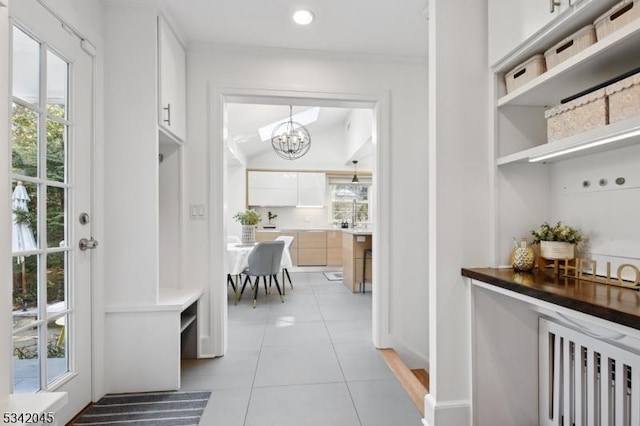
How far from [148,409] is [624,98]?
8.56 feet

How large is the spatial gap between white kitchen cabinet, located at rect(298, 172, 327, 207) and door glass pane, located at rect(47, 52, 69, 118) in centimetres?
588

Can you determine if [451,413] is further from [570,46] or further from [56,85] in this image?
[56,85]

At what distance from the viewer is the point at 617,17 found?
3.26 feet

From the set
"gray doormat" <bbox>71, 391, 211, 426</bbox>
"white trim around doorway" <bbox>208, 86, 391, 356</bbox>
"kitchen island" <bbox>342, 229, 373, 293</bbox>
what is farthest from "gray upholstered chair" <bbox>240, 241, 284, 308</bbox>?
"gray doormat" <bbox>71, 391, 211, 426</bbox>

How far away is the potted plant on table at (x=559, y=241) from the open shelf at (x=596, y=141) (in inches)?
13.5

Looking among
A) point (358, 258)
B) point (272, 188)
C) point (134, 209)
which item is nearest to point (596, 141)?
point (134, 209)

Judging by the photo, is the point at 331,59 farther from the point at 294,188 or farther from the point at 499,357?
the point at 294,188

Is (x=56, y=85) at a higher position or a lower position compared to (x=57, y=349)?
higher

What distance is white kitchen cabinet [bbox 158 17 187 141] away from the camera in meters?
1.98

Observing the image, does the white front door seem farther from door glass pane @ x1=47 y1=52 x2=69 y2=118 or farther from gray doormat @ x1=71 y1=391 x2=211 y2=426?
gray doormat @ x1=71 y1=391 x2=211 y2=426

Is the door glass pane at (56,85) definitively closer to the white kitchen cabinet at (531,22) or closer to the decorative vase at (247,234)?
the white kitchen cabinet at (531,22)

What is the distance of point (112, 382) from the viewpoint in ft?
6.22

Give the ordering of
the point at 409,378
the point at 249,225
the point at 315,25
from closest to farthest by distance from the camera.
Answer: the point at 409,378 < the point at 315,25 < the point at 249,225

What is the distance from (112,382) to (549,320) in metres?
2.52
